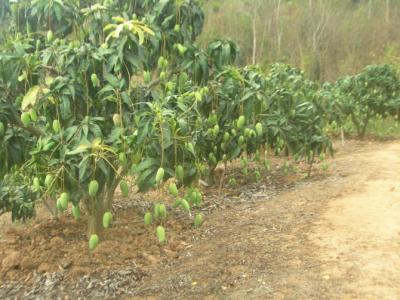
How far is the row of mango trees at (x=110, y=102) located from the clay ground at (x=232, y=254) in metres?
0.34

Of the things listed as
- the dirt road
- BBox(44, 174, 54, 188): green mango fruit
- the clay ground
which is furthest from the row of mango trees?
the dirt road

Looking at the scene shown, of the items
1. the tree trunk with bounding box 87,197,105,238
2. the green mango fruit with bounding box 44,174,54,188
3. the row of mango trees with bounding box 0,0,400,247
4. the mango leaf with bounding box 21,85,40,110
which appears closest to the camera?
the green mango fruit with bounding box 44,174,54,188

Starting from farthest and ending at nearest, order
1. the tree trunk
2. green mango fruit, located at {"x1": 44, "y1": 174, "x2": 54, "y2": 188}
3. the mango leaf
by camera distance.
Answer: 1. the tree trunk
2. the mango leaf
3. green mango fruit, located at {"x1": 44, "y1": 174, "x2": 54, "y2": 188}

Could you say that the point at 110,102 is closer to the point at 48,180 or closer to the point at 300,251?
the point at 48,180

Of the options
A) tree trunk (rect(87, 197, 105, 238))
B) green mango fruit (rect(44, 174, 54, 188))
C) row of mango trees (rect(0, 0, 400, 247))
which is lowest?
tree trunk (rect(87, 197, 105, 238))

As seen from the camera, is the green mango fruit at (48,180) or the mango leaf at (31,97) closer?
the green mango fruit at (48,180)

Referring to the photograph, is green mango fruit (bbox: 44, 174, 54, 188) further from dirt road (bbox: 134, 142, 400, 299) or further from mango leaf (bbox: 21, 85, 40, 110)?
dirt road (bbox: 134, 142, 400, 299)

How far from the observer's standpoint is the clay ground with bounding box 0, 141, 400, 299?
3004 millimetres

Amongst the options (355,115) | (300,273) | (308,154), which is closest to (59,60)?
(300,273)

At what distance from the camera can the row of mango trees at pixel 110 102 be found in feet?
7.31

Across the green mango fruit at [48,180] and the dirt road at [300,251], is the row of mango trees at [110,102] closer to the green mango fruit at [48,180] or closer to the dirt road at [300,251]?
the green mango fruit at [48,180]

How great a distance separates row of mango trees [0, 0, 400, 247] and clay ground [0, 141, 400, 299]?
34 centimetres

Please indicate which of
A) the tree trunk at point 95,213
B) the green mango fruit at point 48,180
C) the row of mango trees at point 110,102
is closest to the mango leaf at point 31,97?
the row of mango trees at point 110,102

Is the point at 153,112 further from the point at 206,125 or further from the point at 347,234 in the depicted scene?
the point at 347,234
